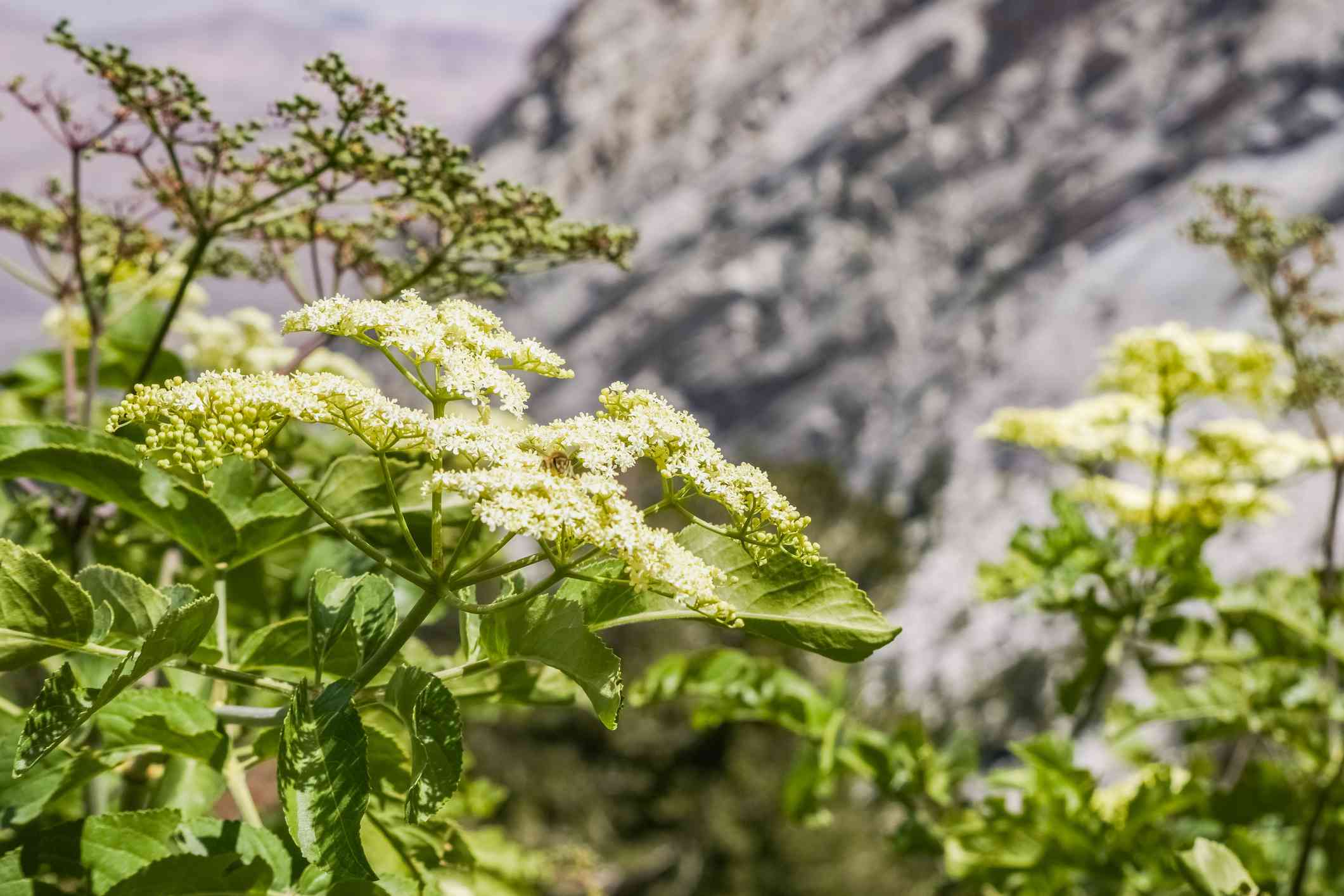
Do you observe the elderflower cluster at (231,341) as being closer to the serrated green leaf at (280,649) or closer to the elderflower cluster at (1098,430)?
the serrated green leaf at (280,649)

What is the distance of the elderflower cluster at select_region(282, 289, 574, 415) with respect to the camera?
839 mm

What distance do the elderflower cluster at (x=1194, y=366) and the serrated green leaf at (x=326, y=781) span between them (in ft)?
7.71

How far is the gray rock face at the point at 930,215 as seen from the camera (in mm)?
30281

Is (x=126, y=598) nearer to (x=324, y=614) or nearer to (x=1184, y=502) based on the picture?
(x=324, y=614)

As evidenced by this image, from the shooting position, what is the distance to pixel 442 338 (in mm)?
875

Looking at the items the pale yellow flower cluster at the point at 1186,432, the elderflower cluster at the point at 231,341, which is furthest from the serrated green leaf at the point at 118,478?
A: the pale yellow flower cluster at the point at 1186,432

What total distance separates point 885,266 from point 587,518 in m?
44.3

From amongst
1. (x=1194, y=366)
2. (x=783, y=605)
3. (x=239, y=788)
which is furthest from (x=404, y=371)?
(x=1194, y=366)

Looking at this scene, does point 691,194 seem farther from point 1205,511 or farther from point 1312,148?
point 1205,511

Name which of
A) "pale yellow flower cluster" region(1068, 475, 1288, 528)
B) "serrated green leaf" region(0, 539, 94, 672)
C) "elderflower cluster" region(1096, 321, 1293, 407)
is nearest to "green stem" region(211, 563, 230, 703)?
"serrated green leaf" region(0, 539, 94, 672)

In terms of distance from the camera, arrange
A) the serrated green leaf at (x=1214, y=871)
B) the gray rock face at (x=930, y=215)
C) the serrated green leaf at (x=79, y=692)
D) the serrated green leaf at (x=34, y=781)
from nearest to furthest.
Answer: the serrated green leaf at (x=79, y=692) → the serrated green leaf at (x=34, y=781) → the serrated green leaf at (x=1214, y=871) → the gray rock face at (x=930, y=215)

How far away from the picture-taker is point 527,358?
93 centimetres

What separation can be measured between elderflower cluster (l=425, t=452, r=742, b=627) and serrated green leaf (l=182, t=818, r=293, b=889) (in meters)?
0.42

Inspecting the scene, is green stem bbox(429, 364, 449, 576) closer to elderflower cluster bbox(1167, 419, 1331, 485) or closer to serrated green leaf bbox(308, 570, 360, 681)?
serrated green leaf bbox(308, 570, 360, 681)
